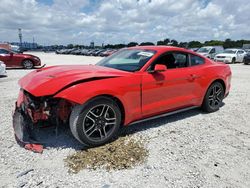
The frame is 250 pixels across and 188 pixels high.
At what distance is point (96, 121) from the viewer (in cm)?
338

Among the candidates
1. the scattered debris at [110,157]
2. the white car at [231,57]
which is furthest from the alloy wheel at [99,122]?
the white car at [231,57]

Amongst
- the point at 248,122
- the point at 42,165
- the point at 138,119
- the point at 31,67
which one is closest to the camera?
the point at 42,165

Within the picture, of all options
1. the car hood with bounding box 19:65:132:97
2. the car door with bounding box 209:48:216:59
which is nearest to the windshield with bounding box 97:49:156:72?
the car hood with bounding box 19:65:132:97

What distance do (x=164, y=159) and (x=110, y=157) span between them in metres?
0.77

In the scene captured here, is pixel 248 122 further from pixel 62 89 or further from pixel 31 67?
pixel 31 67

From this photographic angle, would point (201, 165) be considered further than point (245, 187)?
Yes

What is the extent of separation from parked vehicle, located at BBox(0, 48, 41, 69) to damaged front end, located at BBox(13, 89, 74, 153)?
11.8 m

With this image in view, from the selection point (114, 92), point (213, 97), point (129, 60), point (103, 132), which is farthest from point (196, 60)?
point (103, 132)

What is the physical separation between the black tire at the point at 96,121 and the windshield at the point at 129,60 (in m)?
0.86

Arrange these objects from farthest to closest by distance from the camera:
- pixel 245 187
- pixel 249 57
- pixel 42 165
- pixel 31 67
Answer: pixel 249 57, pixel 31 67, pixel 42 165, pixel 245 187

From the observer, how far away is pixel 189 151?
3383 mm

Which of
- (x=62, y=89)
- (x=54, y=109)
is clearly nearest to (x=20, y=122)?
(x=54, y=109)

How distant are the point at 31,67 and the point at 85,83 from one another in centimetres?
1293

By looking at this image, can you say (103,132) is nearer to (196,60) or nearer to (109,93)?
(109,93)
